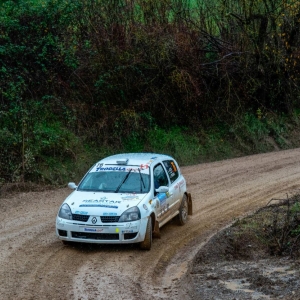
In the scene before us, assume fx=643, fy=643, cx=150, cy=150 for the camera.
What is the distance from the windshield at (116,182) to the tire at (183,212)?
1.52 m

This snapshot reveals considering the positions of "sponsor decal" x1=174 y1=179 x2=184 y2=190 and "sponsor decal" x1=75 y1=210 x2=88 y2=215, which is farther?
"sponsor decal" x1=174 y1=179 x2=184 y2=190

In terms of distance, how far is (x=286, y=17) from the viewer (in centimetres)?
2717

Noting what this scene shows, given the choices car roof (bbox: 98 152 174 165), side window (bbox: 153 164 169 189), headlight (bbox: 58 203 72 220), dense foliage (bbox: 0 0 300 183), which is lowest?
headlight (bbox: 58 203 72 220)

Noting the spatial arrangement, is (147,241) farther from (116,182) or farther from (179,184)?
(179,184)

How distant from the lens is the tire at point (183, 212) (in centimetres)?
1462

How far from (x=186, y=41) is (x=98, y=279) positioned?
16379 mm

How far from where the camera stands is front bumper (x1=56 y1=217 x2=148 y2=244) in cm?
1214

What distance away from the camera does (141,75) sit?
80.8ft

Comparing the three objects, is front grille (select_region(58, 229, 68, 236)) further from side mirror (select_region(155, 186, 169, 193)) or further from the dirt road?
side mirror (select_region(155, 186, 169, 193))

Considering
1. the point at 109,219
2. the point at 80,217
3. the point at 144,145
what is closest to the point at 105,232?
the point at 109,219

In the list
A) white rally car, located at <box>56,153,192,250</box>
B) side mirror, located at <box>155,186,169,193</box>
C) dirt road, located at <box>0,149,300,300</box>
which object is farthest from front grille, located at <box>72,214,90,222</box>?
side mirror, located at <box>155,186,169,193</box>

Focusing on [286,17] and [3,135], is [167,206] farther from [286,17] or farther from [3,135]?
[286,17]

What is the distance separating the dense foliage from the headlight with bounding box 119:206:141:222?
782cm

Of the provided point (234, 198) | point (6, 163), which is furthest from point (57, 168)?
point (234, 198)
